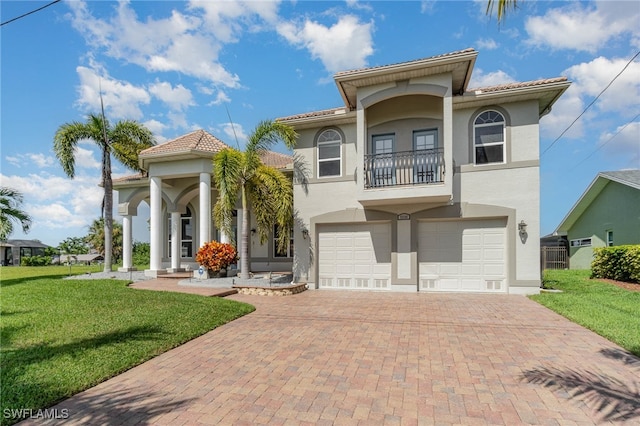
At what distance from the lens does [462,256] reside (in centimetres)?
1116

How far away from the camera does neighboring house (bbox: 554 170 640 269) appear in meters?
15.6

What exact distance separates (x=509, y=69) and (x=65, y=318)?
1576 cm

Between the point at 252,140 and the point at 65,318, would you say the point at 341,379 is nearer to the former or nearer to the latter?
the point at 65,318

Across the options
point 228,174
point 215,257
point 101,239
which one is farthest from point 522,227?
point 101,239

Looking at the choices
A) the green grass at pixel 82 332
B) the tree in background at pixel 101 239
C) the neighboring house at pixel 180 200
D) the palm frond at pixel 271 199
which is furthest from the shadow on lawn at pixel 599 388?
the tree in background at pixel 101 239

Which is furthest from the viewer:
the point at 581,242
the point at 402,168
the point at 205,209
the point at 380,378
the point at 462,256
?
the point at 581,242

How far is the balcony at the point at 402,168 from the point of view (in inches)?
438

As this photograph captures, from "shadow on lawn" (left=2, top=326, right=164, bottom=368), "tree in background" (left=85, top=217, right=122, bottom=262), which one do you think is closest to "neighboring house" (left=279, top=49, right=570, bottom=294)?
"shadow on lawn" (left=2, top=326, right=164, bottom=368)

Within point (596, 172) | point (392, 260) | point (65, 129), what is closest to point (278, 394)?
point (392, 260)

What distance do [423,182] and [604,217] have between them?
13.9 meters

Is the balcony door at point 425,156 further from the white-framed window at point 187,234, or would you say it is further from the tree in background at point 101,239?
the tree in background at point 101,239

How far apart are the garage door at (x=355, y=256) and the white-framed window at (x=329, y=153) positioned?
209 cm

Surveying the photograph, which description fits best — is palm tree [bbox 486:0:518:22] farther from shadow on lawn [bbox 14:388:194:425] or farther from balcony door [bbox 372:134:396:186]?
balcony door [bbox 372:134:396:186]

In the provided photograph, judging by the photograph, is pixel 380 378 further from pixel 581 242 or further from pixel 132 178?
pixel 581 242
